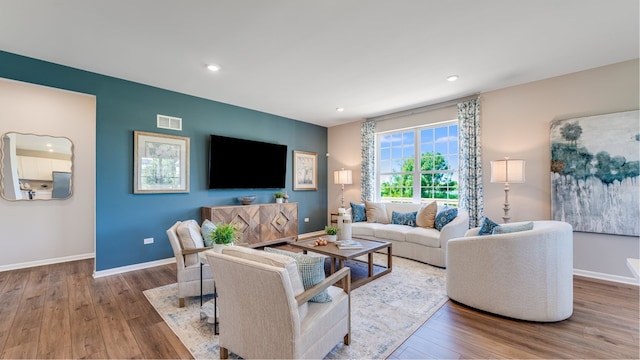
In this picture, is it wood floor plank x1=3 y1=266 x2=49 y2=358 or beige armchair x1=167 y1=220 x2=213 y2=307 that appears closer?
wood floor plank x1=3 y1=266 x2=49 y2=358

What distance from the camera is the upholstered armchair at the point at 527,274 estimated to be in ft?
7.84

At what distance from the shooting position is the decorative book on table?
3.46m

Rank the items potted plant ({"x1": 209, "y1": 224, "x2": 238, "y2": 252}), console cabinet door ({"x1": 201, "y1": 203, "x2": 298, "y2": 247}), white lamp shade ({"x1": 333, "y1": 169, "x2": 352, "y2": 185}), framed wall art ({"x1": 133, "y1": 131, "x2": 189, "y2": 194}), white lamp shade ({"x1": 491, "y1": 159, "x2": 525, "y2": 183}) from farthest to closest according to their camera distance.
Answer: white lamp shade ({"x1": 333, "y1": 169, "x2": 352, "y2": 185}) < console cabinet door ({"x1": 201, "y1": 203, "x2": 298, "y2": 247}) < framed wall art ({"x1": 133, "y1": 131, "x2": 189, "y2": 194}) < white lamp shade ({"x1": 491, "y1": 159, "x2": 525, "y2": 183}) < potted plant ({"x1": 209, "y1": 224, "x2": 238, "y2": 252})

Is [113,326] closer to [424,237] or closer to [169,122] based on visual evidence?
[169,122]

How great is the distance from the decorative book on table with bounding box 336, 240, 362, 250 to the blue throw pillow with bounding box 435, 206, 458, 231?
63.0 inches

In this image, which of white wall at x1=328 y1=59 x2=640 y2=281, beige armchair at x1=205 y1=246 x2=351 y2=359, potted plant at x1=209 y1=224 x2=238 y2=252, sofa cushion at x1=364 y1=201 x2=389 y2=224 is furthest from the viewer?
sofa cushion at x1=364 y1=201 x2=389 y2=224

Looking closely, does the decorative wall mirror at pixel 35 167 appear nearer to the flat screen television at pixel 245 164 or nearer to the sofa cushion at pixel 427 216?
the flat screen television at pixel 245 164

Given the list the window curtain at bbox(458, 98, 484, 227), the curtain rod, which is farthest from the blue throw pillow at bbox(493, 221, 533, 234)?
the curtain rod

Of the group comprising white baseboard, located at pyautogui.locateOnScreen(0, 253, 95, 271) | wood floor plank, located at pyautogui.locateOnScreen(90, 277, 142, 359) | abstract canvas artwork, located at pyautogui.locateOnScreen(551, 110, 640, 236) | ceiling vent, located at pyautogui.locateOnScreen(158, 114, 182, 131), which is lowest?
wood floor plank, located at pyautogui.locateOnScreen(90, 277, 142, 359)

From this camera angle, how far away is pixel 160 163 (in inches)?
169

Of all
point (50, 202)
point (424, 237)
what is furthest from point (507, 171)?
point (50, 202)

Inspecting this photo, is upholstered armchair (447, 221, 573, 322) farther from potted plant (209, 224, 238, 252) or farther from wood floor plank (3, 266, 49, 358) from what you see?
wood floor plank (3, 266, 49, 358)

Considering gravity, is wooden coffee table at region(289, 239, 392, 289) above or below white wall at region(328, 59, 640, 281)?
below

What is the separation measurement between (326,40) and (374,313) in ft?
9.36
